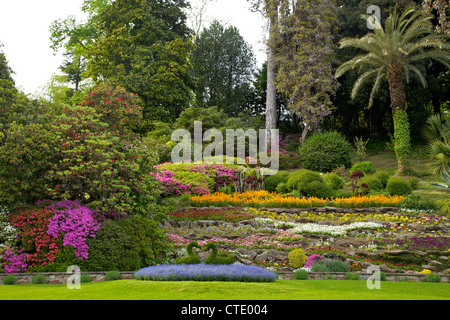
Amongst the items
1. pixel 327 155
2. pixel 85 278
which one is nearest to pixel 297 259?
pixel 85 278

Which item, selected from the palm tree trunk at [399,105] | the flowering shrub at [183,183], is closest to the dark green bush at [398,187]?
the palm tree trunk at [399,105]

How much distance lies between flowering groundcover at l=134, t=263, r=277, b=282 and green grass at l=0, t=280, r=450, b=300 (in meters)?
0.39

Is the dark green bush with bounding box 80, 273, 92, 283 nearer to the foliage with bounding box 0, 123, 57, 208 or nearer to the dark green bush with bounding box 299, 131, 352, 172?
the foliage with bounding box 0, 123, 57, 208

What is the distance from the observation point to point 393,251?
322 inches

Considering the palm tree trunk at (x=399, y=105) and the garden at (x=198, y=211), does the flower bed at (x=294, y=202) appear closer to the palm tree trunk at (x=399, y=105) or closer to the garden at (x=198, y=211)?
the garden at (x=198, y=211)

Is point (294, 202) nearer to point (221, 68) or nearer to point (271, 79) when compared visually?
point (271, 79)

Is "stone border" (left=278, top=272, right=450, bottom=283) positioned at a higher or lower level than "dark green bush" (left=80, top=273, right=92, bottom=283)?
lower

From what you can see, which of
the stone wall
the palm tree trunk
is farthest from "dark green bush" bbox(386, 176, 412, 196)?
the stone wall

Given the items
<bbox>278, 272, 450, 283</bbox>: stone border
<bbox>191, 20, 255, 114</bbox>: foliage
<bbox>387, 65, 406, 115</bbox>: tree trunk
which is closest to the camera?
<bbox>278, 272, 450, 283</bbox>: stone border

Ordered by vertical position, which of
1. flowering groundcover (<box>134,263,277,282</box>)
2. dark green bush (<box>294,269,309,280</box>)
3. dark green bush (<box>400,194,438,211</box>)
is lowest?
dark green bush (<box>294,269,309,280</box>)

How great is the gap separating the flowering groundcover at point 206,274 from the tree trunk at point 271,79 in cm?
1737

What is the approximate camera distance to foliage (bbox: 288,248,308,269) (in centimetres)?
767

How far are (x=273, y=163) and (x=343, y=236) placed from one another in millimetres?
10036

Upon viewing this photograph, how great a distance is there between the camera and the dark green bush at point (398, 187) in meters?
14.6
